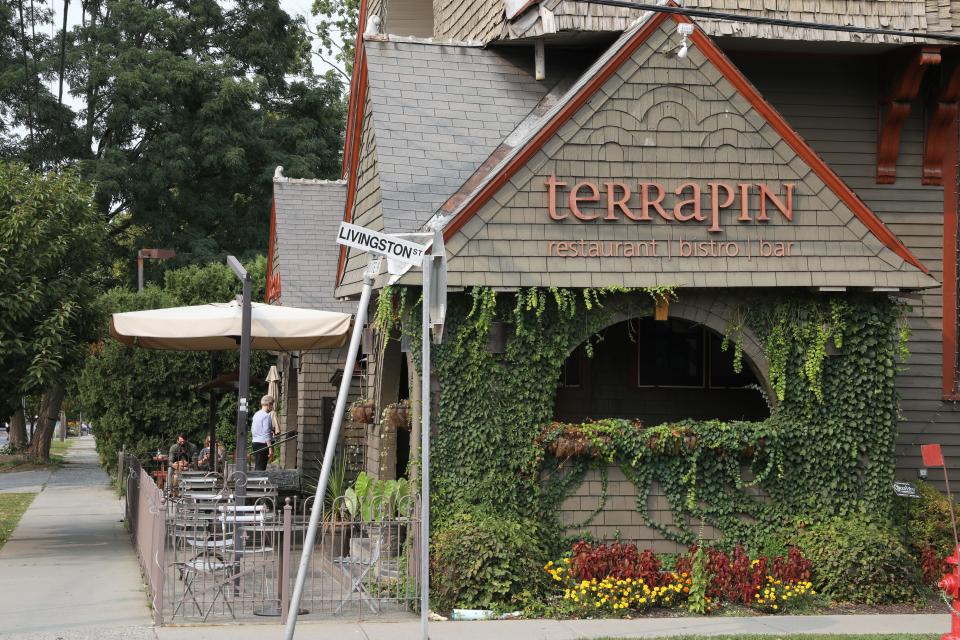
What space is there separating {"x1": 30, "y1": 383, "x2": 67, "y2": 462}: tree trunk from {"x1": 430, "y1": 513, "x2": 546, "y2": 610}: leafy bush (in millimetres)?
27372

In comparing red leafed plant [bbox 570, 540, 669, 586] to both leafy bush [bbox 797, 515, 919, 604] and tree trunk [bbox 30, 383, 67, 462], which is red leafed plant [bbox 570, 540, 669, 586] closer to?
leafy bush [bbox 797, 515, 919, 604]

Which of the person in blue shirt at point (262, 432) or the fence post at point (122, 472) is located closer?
the person in blue shirt at point (262, 432)

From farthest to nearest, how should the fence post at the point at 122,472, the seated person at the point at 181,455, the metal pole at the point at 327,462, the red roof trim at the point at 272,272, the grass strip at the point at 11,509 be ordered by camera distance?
the fence post at the point at 122,472 < the red roof trim at the point at 272,272 < the seated person at the point at 181,455 < the grass strip at the point at 11,509 < the metal pole at the point at 327,462

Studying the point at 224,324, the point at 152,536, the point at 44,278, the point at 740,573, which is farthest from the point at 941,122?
the point at 44,278

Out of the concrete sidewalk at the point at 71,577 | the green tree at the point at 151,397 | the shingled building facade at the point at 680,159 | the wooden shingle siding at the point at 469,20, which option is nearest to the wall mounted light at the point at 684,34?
the shingled building facade at the point at 680,159

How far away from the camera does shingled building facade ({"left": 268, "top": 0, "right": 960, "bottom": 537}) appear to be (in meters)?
11.8

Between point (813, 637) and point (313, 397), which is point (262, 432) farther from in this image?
point (813, 637)

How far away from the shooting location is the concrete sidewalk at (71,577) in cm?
1017

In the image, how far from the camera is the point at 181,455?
19844 mm

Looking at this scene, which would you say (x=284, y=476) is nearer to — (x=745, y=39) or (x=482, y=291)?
(x=482, y=291)

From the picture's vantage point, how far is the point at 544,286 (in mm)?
11656

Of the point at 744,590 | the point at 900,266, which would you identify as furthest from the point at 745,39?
the point at 744,590

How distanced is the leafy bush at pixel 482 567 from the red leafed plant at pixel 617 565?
414mm

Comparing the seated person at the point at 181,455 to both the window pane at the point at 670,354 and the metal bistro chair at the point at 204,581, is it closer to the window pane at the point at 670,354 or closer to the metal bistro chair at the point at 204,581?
the metal bistro chair at the point at 204,581
